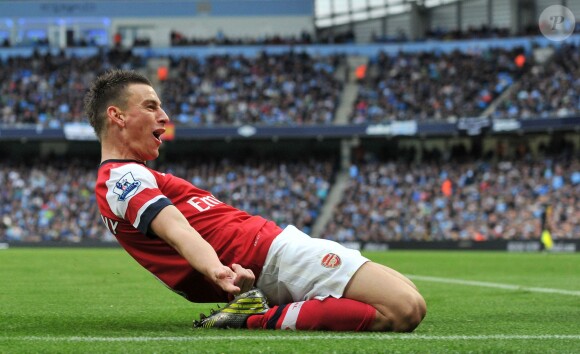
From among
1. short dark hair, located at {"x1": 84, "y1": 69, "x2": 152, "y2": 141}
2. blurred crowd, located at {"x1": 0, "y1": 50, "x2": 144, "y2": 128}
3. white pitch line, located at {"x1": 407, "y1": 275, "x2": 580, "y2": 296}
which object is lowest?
white pitch line, located at {"x1": 407, "y1": 275, "x2": 580, "y2": 296}

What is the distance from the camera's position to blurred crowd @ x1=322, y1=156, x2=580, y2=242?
39.5 meters

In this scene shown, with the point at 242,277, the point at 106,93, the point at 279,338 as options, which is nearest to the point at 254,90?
the point at 106,93

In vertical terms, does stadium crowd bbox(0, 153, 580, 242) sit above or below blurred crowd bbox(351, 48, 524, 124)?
below

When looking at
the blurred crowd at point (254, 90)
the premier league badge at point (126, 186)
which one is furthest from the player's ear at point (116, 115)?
the blurred crowd at point (254, 90)

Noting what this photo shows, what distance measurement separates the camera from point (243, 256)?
5668 millimetres

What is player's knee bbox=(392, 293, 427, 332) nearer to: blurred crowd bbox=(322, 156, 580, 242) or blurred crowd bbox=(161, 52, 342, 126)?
blurred crowd bbox=(322, 156, 580, 242)

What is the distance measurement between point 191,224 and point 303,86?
150 feet

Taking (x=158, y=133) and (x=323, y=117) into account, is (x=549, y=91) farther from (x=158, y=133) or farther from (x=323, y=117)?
(x=158, y=133)

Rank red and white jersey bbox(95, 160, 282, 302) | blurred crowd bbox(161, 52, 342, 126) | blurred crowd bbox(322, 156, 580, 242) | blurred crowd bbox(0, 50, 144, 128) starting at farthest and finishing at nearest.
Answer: blurred crowd bbox(0, 50, 144, 128)
blurred crowd bbox(161, 52, 342, 126)
blurred crowd bbox(322, 156, 580, 242)
red and white jersey bbox(95, 160, 282, 302)

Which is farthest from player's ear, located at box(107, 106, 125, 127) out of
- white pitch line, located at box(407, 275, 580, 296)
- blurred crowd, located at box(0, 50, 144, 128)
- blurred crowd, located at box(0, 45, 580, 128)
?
blurred crowd, located at box(0, 50, 144, 128)

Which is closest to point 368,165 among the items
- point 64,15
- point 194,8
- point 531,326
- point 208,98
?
point 208,98

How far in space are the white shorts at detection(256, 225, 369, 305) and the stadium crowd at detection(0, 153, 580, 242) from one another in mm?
32704

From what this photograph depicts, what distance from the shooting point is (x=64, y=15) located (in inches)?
2371

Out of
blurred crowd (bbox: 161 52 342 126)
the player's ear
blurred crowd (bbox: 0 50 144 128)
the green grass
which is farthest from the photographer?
blurred crowd (bbox: 0 50 144 128)
